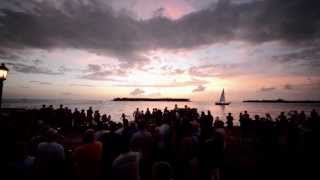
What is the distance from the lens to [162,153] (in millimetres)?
5086

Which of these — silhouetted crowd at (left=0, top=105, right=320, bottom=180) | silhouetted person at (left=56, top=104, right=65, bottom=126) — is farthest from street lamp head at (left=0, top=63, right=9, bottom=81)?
silhouetted person at (left=56, top=104, right=65, bottom=126)

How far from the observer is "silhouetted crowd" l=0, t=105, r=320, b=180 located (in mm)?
3928

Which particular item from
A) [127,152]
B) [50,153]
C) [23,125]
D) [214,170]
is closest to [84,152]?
[50,153]

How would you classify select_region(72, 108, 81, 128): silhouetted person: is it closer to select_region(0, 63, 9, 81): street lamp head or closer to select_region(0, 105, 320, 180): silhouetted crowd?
select_region(0, 105, 320, 180): silhouetted crowd

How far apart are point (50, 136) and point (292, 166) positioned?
8.16 meters

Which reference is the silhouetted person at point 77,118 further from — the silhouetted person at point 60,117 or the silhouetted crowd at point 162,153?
the silhouetted crowd at point 162,153

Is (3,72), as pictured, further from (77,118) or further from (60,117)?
(77,118)

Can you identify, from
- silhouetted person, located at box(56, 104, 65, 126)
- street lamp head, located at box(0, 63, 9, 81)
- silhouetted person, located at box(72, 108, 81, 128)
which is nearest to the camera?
street lamp head, located at box(0, 63, 9, 81)

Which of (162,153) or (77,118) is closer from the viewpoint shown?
(162,153)

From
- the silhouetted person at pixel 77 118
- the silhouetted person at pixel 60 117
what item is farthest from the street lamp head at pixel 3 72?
the silhouetted person at pixel 77 118

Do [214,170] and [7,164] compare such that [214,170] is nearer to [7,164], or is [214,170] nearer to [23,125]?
[7,164]

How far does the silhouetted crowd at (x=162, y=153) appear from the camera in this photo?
393 centimetres

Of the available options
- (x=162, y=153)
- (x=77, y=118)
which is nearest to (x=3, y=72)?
(x=162, y=153)

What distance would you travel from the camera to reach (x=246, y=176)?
801 centimetres
